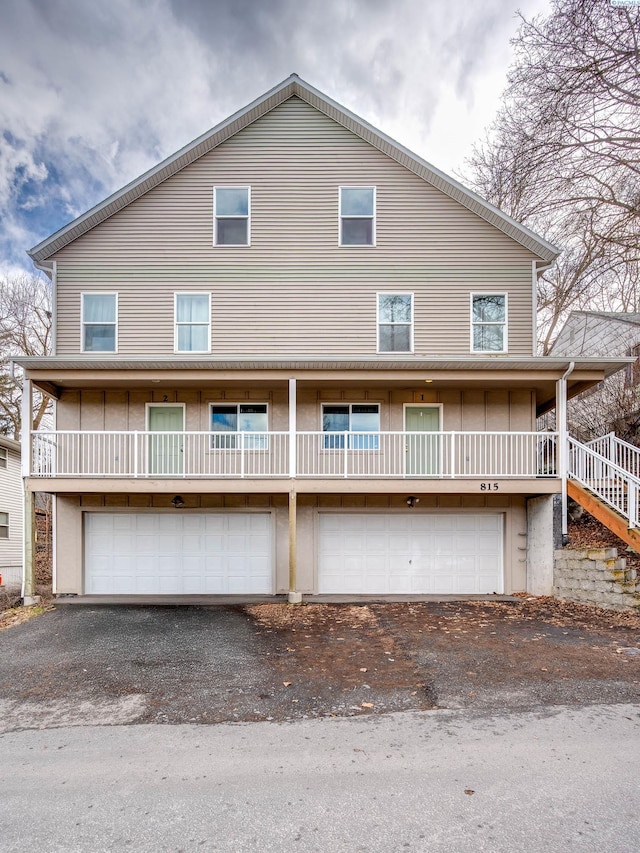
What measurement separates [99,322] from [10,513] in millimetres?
9377

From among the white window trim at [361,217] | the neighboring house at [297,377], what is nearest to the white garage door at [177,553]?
the neighboring house at [297,377]

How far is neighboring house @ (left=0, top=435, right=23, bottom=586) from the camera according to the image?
16484mm

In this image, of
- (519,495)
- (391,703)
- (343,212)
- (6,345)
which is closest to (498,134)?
(343,212)

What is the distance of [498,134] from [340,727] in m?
17.1

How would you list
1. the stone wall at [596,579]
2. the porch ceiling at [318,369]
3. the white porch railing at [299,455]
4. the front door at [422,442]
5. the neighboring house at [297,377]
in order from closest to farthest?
the stone wall at [596,579] < the porch ceiling at [318,369] < the neighboring house at [297,377] < the white porch railing at [299,455] < the front door at [422,442]

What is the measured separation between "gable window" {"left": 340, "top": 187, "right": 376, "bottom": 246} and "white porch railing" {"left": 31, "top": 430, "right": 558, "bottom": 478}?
5.12 meters

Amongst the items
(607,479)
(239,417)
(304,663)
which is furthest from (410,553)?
(304,663)

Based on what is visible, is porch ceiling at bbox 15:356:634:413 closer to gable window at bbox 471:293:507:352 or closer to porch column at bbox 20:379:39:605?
porch column at bbox 20:379:39:605

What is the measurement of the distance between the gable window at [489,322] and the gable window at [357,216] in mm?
3129

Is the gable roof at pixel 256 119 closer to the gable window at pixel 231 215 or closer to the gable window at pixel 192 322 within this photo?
the gable window at pixel 231 215

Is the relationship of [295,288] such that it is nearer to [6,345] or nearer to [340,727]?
[340,727]

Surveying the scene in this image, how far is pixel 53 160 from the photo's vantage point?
1067 inches

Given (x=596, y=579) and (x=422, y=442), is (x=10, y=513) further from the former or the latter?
(x=596, y=579)

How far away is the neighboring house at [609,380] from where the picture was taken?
47.1 ft
